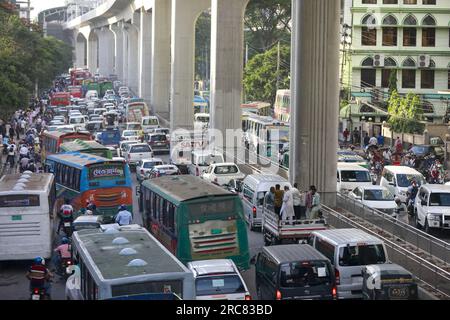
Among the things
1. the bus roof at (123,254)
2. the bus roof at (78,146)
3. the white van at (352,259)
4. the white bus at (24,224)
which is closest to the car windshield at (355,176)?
the bus roof at (78,146)

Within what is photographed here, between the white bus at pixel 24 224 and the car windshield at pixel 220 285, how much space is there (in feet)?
22.7

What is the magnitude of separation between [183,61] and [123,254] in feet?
154

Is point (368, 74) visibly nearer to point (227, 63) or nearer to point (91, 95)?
point (227, 63)

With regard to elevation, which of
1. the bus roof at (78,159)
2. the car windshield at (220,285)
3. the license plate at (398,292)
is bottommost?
the license plate at (398,292)

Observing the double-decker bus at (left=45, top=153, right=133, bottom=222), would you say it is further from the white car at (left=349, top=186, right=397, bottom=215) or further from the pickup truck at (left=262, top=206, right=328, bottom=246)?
the white car at (left=349, top=186, right=397, bottom=215)

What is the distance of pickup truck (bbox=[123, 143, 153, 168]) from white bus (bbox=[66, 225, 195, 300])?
2556cm

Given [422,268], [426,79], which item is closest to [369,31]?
[426,79]

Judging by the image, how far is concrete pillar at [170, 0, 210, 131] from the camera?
6238 centimetres

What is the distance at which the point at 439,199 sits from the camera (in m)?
28.4

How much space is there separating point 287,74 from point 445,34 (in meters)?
15.6

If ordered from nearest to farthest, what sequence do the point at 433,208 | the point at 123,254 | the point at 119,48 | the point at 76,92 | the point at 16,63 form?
1. the point at 123,254
2. the point at 433,208
3. the point at 16,63
4. the point at 76,92
5. the point at 119,48

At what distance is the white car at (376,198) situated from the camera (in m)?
29.6

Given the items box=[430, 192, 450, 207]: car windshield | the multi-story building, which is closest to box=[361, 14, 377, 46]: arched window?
the multi-story building

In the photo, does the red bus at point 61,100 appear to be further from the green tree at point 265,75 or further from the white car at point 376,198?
the white car at point 376,198
